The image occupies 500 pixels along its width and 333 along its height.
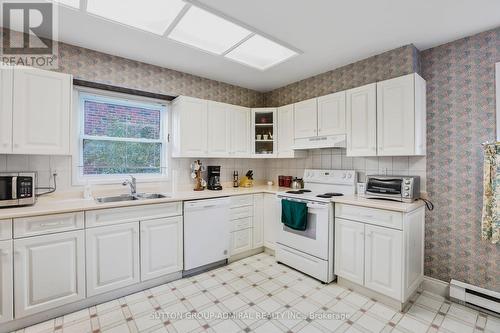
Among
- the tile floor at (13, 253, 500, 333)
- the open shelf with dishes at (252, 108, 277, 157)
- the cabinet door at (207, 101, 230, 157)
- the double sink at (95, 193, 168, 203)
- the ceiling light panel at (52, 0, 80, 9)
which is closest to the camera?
the ceiling light panel at (52, 0, 80, 9)

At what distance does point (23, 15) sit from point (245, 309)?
10.4 feet

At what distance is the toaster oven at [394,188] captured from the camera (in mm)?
2295

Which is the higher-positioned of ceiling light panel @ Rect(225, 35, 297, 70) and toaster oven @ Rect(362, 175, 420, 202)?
ceiling light panel @ Rect(225, 35, 297, 70)

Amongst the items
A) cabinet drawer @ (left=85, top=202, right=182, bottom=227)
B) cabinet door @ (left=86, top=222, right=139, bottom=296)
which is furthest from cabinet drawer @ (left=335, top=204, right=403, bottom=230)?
cabinet door @ (left=86, top=222, right=139, bottom=296)

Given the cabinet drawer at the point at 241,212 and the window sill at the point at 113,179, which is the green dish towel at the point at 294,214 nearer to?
the cabinet drawer at the point at 241,212

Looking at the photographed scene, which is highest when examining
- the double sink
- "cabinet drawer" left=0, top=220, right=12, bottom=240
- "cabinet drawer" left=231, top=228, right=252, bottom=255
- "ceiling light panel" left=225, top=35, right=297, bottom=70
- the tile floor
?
"ceiling light panel" left=225, top=35, right=297, bottom=70

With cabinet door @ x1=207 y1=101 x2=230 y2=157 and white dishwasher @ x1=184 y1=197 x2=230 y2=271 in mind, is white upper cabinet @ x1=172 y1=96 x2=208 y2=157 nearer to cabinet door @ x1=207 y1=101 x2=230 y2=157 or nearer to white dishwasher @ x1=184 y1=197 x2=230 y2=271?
cabinet door @ x1=207 y1=101 x2=230 y2=157

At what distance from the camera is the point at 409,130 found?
7.56 ft

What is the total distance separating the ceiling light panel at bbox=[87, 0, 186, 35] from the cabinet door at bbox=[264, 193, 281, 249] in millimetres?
2296

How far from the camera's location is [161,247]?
252 centimetres

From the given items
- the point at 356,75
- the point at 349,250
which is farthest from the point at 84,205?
the point at 356,75

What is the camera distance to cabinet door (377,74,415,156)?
230 centimetres

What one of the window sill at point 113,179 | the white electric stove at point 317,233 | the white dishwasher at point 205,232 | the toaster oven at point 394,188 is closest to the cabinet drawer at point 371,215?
the white electric stove at point 317,233

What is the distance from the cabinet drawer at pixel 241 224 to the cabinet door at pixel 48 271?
63.8 inches
